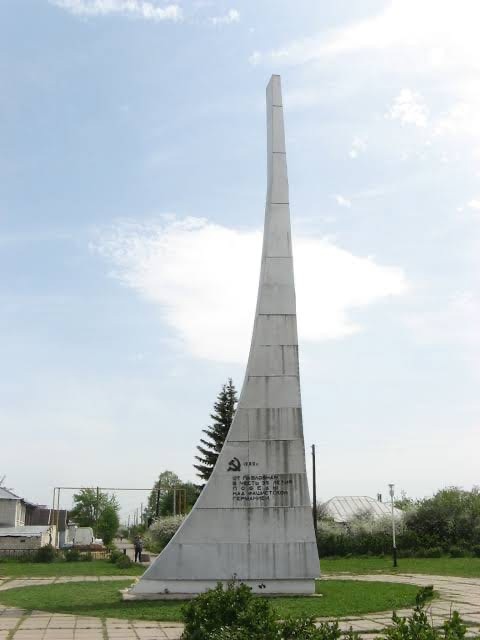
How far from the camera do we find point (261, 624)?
6.05 m

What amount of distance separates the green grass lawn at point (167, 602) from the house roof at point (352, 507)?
79.1 feet

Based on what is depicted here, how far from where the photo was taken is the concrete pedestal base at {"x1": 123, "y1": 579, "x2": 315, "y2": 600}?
481 inches

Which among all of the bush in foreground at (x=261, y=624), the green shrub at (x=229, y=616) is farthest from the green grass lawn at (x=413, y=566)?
the bush in foreground at (x=261, y=624)

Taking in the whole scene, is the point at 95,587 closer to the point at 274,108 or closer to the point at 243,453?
the point at 243,453

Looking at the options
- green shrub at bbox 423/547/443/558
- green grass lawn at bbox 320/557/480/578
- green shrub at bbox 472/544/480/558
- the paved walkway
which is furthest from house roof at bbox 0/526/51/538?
the paved walkway

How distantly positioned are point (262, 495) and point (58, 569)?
13.6 metres

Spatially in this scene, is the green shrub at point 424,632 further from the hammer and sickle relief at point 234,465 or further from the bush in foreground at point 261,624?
the hammer and sickle relief at point 234,465

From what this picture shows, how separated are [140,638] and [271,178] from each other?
978cm

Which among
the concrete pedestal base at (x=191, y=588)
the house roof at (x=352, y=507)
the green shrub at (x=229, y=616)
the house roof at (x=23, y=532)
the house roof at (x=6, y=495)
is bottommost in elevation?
the concrete pedestal base at (x=191, y=588)

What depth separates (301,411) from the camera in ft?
43.7

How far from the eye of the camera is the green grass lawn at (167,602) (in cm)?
1063

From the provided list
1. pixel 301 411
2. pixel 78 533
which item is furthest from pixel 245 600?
pixel 78 533

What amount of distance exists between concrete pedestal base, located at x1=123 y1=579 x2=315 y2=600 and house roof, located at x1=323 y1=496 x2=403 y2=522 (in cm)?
2546

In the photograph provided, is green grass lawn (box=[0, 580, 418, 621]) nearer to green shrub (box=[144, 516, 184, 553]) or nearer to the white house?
green shrub (box=[144, 516, 184, 553])
